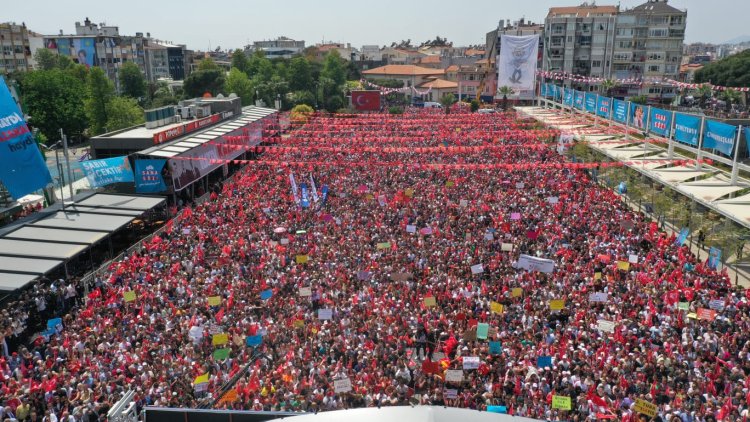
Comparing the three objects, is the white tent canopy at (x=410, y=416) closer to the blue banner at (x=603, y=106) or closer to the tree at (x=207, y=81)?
the blue banner at (x=603, y=106)

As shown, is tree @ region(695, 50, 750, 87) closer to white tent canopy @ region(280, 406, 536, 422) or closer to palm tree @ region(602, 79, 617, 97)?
palm tree @ region(602, 79, 617, 97)

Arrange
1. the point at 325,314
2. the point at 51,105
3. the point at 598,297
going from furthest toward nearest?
the point at 51,105, the point at 598,297, the point at 325,314

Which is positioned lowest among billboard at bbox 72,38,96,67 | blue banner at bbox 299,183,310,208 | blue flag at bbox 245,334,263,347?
blue flag at bbox 245,334,263,347

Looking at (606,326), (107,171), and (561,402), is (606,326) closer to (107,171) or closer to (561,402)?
(561,402)

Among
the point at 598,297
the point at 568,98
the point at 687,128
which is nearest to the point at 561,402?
the point at 598,297

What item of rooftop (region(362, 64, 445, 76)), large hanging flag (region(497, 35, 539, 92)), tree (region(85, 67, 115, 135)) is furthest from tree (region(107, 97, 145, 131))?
rooftop (region(362, 64, 445, 76))

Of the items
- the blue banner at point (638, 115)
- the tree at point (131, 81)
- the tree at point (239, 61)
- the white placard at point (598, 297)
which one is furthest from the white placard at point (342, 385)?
the tree at point (239, 61)
